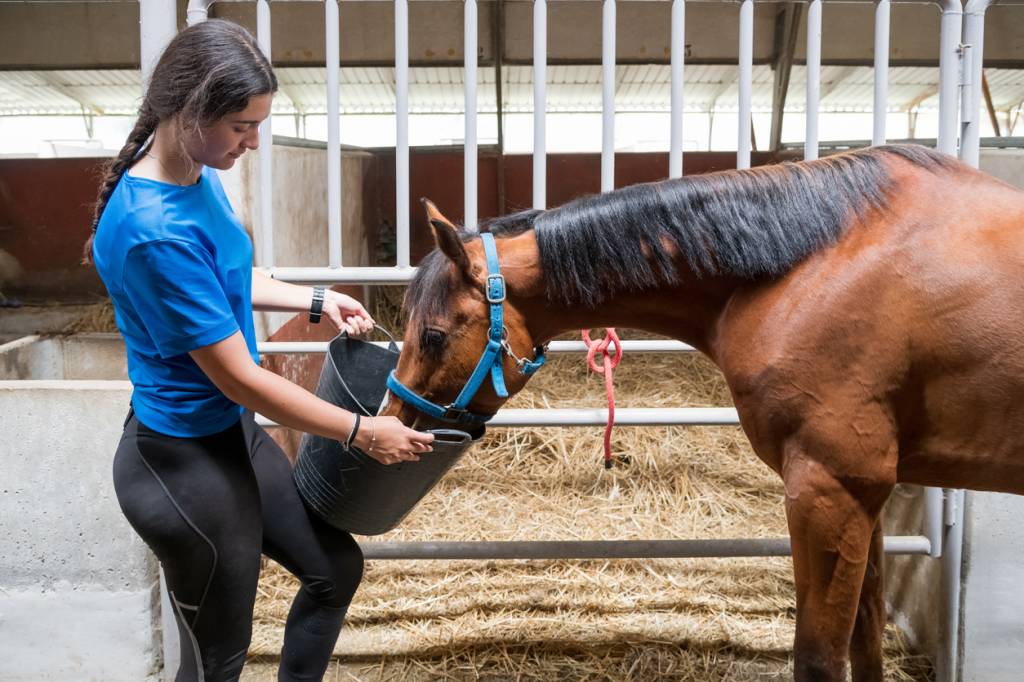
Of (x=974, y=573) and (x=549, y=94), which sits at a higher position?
(x=549, y=94)

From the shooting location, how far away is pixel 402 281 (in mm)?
2145

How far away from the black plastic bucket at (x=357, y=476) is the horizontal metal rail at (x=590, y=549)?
502 millimetres

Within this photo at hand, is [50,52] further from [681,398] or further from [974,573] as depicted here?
[974,573]

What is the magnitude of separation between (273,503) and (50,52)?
20.6 ft

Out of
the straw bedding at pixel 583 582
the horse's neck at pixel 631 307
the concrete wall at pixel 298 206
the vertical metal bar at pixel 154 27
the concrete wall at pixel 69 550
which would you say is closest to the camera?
the horse's neck at pixel 631 307

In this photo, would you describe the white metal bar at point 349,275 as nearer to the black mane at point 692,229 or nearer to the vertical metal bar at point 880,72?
the black mane at point 692,229

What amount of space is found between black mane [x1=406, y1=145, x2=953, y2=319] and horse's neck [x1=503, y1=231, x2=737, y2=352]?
0.07 ft

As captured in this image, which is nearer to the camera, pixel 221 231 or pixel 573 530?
pixel 221 231

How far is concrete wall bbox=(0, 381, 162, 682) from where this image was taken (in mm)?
2221

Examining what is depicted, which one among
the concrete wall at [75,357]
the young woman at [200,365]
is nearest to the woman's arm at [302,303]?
the young woman at [200,365]

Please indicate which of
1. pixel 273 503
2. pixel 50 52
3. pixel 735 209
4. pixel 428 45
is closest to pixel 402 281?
pixel 273 503

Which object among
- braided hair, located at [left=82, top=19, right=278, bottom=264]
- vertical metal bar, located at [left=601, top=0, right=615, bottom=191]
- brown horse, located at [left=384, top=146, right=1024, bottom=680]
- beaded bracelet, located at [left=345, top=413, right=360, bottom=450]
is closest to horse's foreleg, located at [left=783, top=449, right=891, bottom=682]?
brown horse, located at [left=384, top=146, right=1024, bottom=680]

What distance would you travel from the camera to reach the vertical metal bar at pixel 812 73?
211 centimetres

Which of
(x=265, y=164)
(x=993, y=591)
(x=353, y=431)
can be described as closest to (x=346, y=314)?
(x=353, y=431)
